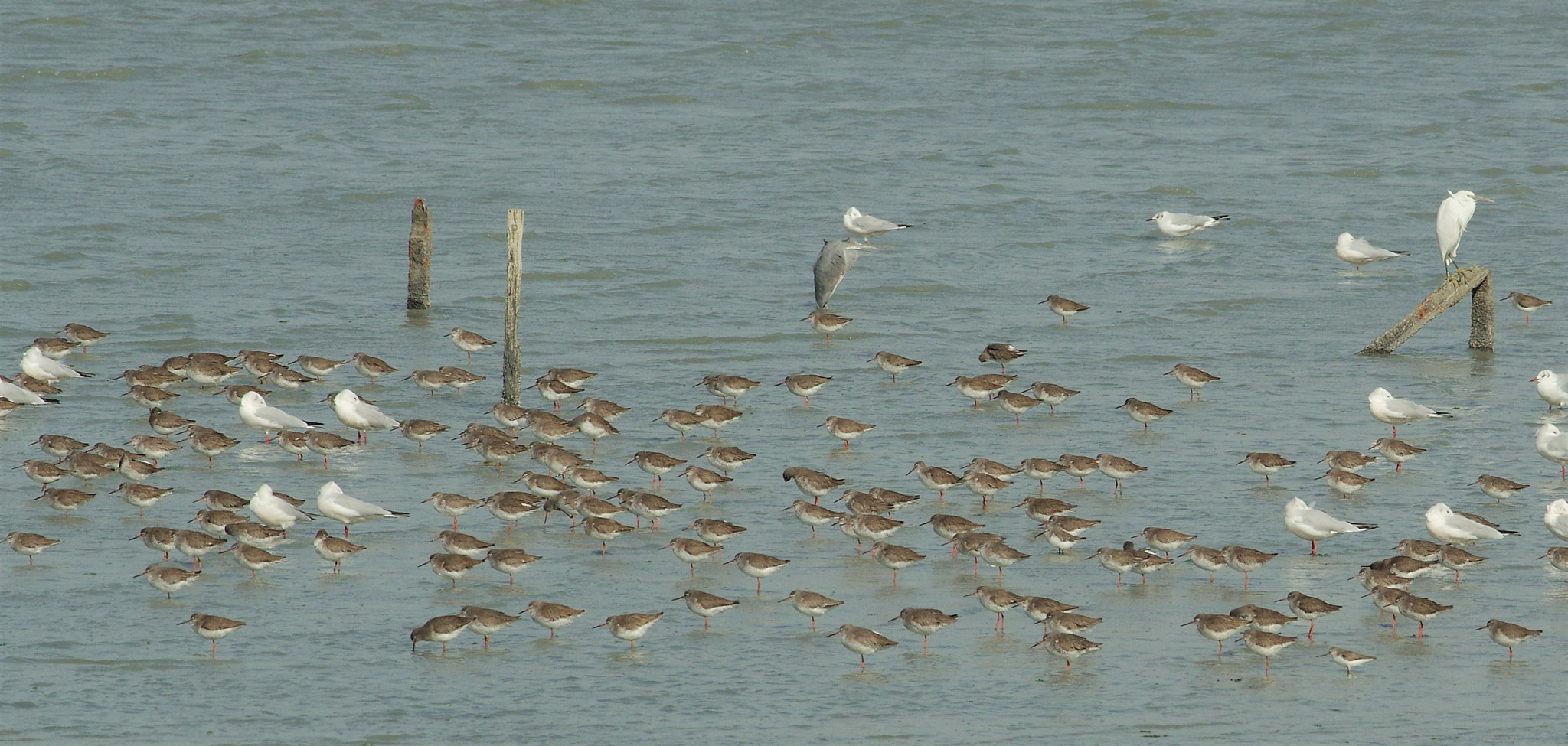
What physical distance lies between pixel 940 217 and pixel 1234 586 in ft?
67.5

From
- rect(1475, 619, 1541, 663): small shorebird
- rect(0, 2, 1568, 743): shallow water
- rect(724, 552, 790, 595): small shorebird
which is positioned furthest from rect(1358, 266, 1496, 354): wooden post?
rect(724, 552, 790, 595): small shorebird

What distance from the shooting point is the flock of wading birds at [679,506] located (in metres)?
12.7

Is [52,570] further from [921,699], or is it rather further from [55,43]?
[55,43]

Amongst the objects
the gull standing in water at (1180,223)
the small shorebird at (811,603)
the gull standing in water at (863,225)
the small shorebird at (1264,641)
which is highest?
the small shorebird at (1264,641)

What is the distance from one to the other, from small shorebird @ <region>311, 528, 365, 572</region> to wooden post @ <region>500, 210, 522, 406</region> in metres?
5.70

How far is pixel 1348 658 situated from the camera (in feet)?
39.4

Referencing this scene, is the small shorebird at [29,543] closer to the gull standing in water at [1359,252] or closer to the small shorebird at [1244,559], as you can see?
the small shorebird at [1244,559]

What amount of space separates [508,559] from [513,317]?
6567 mm

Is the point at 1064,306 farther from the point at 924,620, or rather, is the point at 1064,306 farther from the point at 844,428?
the point at 924,620

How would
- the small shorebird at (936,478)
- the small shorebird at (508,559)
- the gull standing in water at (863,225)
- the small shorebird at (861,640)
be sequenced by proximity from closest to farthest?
the small shorebird at (861,640)
the small shorebird at (508,559)
the small shorebird at (936,478)
the gull standing in water at (863,225)

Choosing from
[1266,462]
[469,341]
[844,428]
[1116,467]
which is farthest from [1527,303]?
[469,341]

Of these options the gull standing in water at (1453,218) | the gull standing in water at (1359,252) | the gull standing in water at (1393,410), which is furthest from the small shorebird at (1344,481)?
the gull standing in water at (1359,252)

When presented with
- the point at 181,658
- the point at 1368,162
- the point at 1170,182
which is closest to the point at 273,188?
the point at 1170,182

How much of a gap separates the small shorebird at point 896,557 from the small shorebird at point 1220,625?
243 cm
